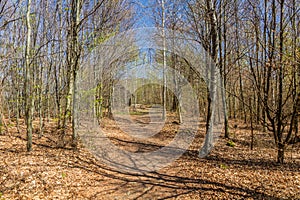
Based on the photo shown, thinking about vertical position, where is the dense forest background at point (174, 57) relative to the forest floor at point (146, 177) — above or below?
above

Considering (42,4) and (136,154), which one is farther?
(42,4)

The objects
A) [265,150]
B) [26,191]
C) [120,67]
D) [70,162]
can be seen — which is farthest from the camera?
[120,67]

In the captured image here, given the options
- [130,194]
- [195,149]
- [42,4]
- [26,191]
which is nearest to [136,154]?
[195,149]

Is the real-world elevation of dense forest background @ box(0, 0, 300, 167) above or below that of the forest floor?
above

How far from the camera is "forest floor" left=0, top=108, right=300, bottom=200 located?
4.55m

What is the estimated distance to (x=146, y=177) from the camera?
18.6 ft

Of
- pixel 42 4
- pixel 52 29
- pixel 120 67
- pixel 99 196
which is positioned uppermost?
pixel 42 4

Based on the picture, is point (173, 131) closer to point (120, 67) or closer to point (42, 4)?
point (120, 67)

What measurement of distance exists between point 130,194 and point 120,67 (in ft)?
41.0

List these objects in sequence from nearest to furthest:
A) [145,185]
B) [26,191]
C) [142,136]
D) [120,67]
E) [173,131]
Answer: [26,191] < [145,185] < [142,136] < [173,131] < [120,67]

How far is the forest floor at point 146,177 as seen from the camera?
14.9ft

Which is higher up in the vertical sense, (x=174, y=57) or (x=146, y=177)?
(x=174, y=57)

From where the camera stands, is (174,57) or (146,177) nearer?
(146,177)

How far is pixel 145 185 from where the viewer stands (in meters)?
5.21
